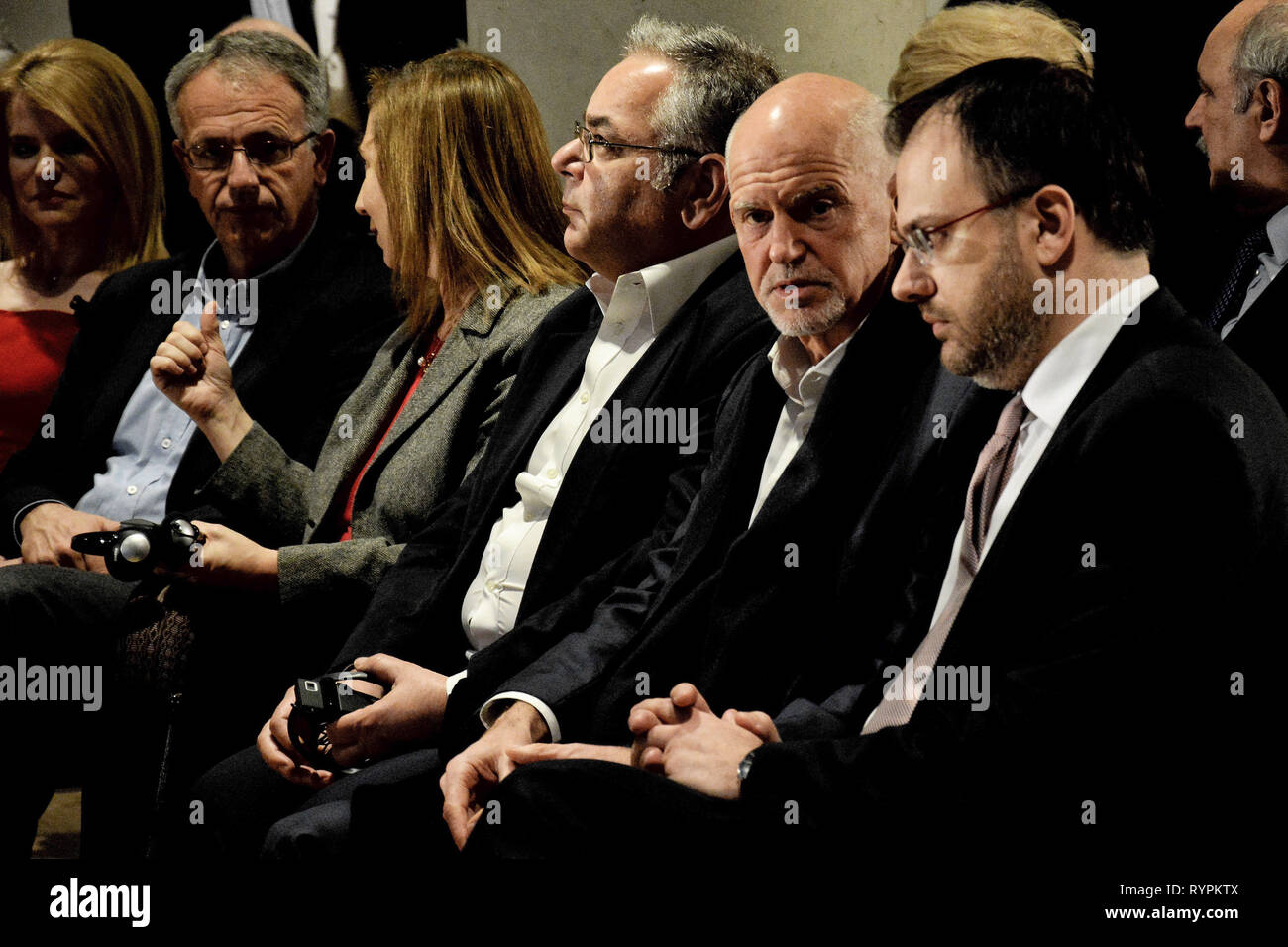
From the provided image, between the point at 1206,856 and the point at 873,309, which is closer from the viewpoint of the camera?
the point at 1206,856

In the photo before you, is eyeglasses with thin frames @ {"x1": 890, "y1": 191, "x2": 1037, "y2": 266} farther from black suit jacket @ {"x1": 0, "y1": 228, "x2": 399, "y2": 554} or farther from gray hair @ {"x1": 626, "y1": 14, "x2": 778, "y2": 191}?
black suit jacket @ {"x1": 0, "y1": 228, "x2": 399, "y2": 554}

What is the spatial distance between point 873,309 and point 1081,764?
2.52 feet

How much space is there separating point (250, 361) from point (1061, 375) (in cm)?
208

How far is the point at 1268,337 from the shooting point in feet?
6.98

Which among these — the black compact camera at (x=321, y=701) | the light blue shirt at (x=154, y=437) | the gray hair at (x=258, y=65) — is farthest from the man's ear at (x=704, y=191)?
the gray hair at (x=258, y=65)

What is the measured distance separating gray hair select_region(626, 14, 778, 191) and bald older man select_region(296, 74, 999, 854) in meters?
0.31

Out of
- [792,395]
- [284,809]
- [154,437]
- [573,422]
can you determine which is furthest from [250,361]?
[792,395]

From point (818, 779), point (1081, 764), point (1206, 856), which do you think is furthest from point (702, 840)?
point (1206, 856)

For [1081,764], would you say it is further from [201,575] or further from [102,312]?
[102,312]

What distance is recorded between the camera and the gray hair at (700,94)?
8.19 feet

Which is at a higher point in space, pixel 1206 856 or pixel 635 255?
pixel 635 255

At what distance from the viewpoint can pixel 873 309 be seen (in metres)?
2.00

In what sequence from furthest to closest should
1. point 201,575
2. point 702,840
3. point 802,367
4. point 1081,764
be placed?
1. point 201,575
2. point 802,367
3. point 702,840
4. point 1081,764

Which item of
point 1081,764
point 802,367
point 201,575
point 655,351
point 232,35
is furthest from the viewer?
point 232,35
